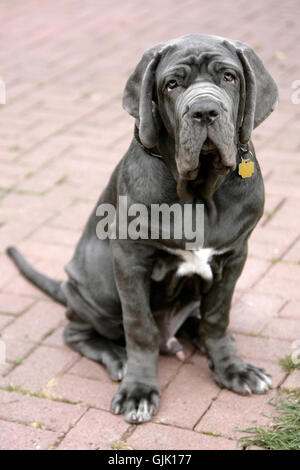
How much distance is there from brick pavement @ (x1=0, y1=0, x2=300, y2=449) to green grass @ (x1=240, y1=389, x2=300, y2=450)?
0.21 ft

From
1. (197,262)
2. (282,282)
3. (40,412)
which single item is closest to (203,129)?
(197,262)

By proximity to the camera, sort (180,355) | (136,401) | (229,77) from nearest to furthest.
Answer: (229,77)
(136,401)
(180,355)

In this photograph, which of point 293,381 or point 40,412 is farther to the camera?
point 293,381

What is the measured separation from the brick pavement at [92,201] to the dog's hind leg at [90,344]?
1.9 inches

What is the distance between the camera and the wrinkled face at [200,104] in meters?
2.77

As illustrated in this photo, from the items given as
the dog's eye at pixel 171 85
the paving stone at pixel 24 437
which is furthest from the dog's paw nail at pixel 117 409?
the dog's eye at pixel 171 85

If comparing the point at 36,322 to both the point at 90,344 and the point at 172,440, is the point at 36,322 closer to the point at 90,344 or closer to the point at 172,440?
the point at 90,344

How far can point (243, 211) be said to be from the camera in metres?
3.13

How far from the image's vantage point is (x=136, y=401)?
10.7 feet

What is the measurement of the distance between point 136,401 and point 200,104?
128 centimetres

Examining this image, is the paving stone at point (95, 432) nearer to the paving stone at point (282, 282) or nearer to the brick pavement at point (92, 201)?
the brick pavement at point (92, 201)

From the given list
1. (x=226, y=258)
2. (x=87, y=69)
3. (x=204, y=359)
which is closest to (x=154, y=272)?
(x=226, y=258)

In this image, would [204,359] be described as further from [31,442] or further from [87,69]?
[87,69]

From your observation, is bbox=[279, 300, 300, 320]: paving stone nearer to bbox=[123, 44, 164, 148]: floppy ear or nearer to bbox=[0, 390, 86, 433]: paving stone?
bbox=[0, 390, 86, 433]: paving stone
